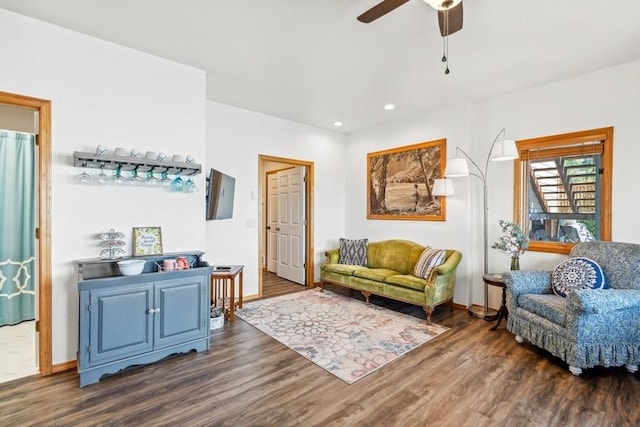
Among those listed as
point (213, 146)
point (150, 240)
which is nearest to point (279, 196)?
point (213, 146)

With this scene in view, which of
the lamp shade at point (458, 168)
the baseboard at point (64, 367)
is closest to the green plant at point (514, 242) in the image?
the lamp shade at point (458, 168)

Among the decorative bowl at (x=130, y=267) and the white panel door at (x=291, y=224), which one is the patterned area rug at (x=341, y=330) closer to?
the white panel door at (x=291, y=224)

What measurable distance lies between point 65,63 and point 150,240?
158 cm

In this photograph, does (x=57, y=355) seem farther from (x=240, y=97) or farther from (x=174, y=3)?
(x=240, y=97)

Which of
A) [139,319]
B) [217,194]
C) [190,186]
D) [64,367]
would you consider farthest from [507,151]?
[64,367]

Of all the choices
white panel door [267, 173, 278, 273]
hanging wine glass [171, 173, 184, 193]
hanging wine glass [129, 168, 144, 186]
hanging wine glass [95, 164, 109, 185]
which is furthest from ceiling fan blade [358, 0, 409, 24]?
white panel door [267, 173, 278, 273]

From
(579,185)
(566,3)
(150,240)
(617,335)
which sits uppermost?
(566,3)

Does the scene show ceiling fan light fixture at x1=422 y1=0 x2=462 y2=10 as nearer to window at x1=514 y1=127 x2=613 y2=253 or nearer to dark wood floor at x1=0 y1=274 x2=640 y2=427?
dark wood floor at x1=0 y1=274 x2=640 y2=427

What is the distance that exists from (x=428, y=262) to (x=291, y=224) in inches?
103

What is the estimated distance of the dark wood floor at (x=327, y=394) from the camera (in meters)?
1.95

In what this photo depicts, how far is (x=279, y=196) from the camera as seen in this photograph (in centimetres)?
608

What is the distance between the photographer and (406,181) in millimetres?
4789

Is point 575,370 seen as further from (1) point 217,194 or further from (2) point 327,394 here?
(1) point 217,194

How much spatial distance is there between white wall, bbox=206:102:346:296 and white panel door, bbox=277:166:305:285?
0.86 ft
